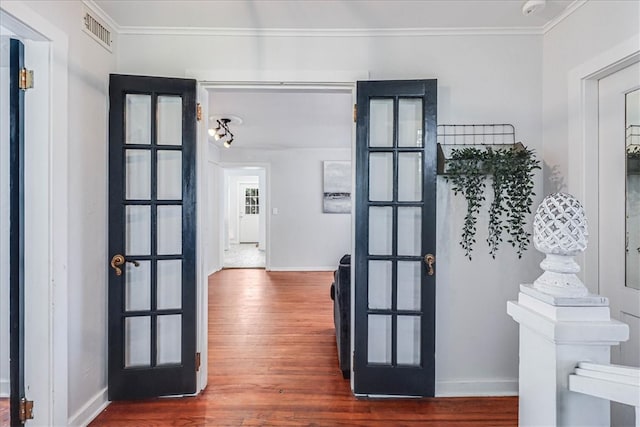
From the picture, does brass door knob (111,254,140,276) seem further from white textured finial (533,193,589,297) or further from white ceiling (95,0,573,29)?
white textured finial (533,193,589,297)

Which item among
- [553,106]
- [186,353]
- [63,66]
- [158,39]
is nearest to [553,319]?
[553,106]

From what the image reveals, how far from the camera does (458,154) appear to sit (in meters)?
2.16

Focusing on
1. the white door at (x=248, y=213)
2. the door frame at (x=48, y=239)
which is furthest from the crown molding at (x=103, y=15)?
the white door at (x=248, y=213)

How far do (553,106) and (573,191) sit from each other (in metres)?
0.60

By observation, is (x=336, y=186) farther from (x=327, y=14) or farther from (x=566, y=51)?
(x=566, y=51)

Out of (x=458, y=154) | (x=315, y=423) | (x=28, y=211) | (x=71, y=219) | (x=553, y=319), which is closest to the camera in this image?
(x=553, y=319)

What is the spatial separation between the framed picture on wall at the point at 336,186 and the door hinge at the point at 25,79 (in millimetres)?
5085

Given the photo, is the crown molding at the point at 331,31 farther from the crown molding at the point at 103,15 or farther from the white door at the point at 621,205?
the white door at the point at 621,205

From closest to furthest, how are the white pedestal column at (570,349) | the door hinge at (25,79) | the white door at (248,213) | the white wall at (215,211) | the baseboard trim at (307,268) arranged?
the white pedestal column at (570,349) → the door hinge at (25,79) → the white wall at (215,211) → the baseboard trim at (307,268) → the white door at (248,213)

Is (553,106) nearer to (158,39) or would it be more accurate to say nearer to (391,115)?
(391,115)

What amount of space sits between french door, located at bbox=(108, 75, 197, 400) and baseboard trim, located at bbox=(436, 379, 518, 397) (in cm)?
174

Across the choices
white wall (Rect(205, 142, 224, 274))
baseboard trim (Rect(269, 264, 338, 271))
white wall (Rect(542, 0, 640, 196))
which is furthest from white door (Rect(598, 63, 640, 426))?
white wall (Rect(205, 142, 224, 274))

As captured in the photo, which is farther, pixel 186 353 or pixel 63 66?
pixel 186 353

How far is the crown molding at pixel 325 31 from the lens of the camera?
2.22 metres
